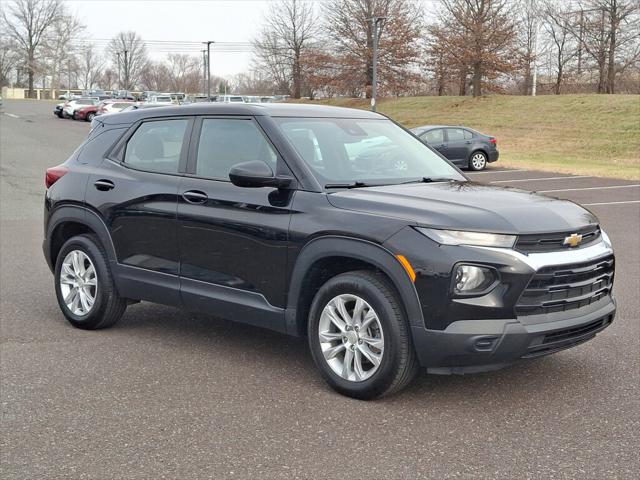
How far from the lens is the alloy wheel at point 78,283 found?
589cm

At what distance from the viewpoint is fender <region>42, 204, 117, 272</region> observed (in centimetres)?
573

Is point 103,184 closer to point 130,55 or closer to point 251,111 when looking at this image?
point 251,111

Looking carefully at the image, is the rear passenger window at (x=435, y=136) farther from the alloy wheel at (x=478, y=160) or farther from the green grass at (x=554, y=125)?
the green grass at (x=554, y=125)

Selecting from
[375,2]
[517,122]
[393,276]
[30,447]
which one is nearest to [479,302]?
[393,276]

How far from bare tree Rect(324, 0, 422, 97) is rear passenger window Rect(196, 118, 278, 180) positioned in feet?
161

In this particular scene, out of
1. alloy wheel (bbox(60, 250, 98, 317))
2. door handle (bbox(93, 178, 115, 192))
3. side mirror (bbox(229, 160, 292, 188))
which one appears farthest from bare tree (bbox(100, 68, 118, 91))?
side mirror (bbox(229, 160, 292, 188))

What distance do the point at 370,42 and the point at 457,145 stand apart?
3172 centimetres

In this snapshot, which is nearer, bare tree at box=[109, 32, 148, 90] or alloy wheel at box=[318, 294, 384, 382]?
alloy wheel at box=[318, 294, 384, 382]

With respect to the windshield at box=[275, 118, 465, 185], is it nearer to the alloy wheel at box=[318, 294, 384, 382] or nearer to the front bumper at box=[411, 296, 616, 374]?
the alloy wheel at box=[318, 294, 384, 382]

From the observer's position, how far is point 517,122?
40156 millimetres

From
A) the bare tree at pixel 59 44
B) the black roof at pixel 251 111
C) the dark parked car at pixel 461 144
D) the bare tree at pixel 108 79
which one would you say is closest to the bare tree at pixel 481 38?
the dark parked car at pixel 461 144

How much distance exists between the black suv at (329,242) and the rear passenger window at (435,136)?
18.9m

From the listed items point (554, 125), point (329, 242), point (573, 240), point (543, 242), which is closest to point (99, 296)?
point (329, 242)

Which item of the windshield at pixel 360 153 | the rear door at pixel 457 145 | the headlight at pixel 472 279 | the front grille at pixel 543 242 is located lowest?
the headlight at pixel 472 279
